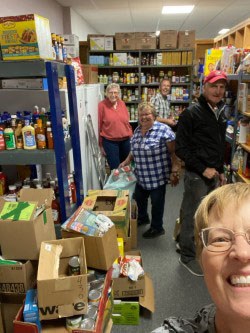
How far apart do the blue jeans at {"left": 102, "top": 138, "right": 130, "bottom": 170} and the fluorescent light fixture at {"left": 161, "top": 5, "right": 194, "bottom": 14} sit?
3.75 meters

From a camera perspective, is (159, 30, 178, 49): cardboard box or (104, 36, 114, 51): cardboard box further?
(104, 36, 114, 51): cardboard box

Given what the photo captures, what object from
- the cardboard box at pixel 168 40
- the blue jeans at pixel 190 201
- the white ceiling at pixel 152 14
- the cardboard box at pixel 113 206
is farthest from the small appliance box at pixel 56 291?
the white ceiling at pixel 152 14

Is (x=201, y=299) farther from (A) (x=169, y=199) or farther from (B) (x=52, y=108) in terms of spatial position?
(A) (x=169, y=199)

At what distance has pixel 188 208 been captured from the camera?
268cm

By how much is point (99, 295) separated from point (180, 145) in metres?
1.38

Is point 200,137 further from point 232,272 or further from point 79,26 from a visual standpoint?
point 79,26

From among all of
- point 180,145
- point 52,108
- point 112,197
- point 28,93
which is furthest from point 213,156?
point 28,93

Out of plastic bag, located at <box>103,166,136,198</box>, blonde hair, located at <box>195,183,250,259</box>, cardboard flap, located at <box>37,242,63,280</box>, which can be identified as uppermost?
blonde hair, located at <box>195,183,250,259</box>

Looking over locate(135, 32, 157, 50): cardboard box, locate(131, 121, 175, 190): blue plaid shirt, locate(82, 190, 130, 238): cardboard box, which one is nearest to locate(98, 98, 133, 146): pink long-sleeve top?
locate(131, 121, 175, 190): blue plaid shirt

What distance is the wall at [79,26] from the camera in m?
6.54

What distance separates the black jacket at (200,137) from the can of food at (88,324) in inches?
57.1

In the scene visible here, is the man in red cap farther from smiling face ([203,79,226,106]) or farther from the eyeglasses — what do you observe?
the eyeglasses

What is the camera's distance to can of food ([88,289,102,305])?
1.68m

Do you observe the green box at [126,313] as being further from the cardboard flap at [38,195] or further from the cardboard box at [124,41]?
the cardboard box at [124,41]
